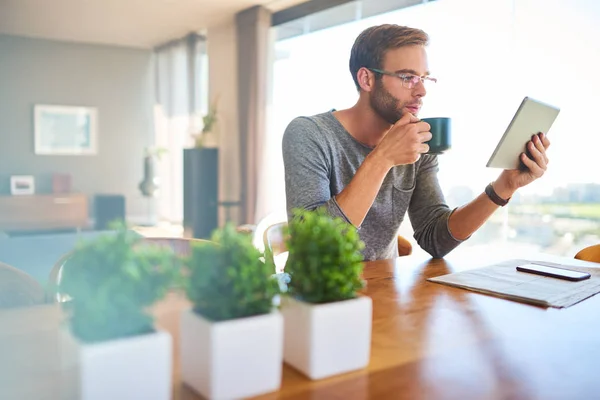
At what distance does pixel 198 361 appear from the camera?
425mm

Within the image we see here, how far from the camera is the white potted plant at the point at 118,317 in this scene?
0.36 meters

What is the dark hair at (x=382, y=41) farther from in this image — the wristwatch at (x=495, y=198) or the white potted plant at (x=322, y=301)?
the white potted plant at (x=322, y=301)

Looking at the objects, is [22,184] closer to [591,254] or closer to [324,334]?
[591,254]

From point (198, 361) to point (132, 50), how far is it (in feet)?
21.9

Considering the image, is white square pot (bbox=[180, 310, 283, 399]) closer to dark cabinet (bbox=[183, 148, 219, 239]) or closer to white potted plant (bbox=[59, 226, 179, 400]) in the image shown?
white potted plant (bbox=[59, 226, 179, 400])

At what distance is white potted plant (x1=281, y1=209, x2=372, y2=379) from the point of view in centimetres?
46

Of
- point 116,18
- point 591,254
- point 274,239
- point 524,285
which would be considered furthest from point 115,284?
point 116,18

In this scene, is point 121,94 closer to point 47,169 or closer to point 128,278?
point 47,169

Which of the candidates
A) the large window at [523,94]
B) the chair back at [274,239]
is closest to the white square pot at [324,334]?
the chair back at [274,239]

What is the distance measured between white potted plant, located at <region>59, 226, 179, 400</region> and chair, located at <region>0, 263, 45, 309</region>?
1.80ft

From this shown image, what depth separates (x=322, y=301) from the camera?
470 mm

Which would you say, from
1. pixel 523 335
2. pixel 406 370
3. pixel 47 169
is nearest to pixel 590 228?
pixel 523 335

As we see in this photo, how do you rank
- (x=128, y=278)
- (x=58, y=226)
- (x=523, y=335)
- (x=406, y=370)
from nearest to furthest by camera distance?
(x=128, y=278) → (x=406, y=370) → (x=523, y=335) → (x=58, y=226)

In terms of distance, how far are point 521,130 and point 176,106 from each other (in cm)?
552
